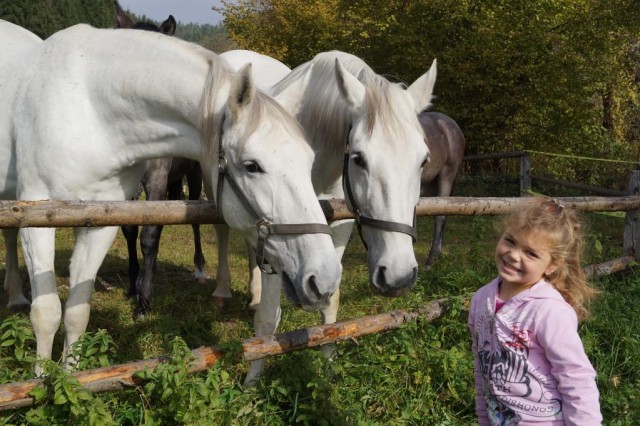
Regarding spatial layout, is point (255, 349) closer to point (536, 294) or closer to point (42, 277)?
point (42, 277)

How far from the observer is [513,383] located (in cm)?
187

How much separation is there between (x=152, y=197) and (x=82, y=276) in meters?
1.41

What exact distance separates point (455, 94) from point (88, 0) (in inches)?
1824

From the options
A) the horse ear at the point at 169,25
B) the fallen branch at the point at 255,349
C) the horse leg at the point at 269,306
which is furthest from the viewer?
the horse ear at the point at 169,25

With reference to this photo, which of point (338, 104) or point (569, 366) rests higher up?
point (338, 104)

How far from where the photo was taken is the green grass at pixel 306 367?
2.29 m

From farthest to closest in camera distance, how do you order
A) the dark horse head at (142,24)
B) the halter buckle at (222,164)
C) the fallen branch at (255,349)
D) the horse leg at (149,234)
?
the dark horse head at (142,24) → the horse leg at (149,234) → the halter buckle at (222,164) → the fallen branch at (255,349)

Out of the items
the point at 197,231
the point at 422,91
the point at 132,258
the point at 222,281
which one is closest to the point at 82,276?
the point at 132,258

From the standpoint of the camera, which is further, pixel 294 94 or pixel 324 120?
pixel 294 94

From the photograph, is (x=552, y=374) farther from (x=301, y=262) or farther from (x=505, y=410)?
(x=301, y=262)

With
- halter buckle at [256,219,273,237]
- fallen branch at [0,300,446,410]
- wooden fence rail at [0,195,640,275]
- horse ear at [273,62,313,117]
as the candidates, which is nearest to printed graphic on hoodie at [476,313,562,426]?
wooden fence rail at [0,195,640,275]

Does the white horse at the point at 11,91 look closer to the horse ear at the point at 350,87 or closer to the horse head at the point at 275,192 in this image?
the horse head at the point at 275,192

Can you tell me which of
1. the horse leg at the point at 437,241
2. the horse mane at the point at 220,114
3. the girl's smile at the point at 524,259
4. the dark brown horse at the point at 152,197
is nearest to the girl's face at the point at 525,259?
the girl's smile at the point at 524,259

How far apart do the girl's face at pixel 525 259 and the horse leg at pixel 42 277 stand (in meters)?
2.24
